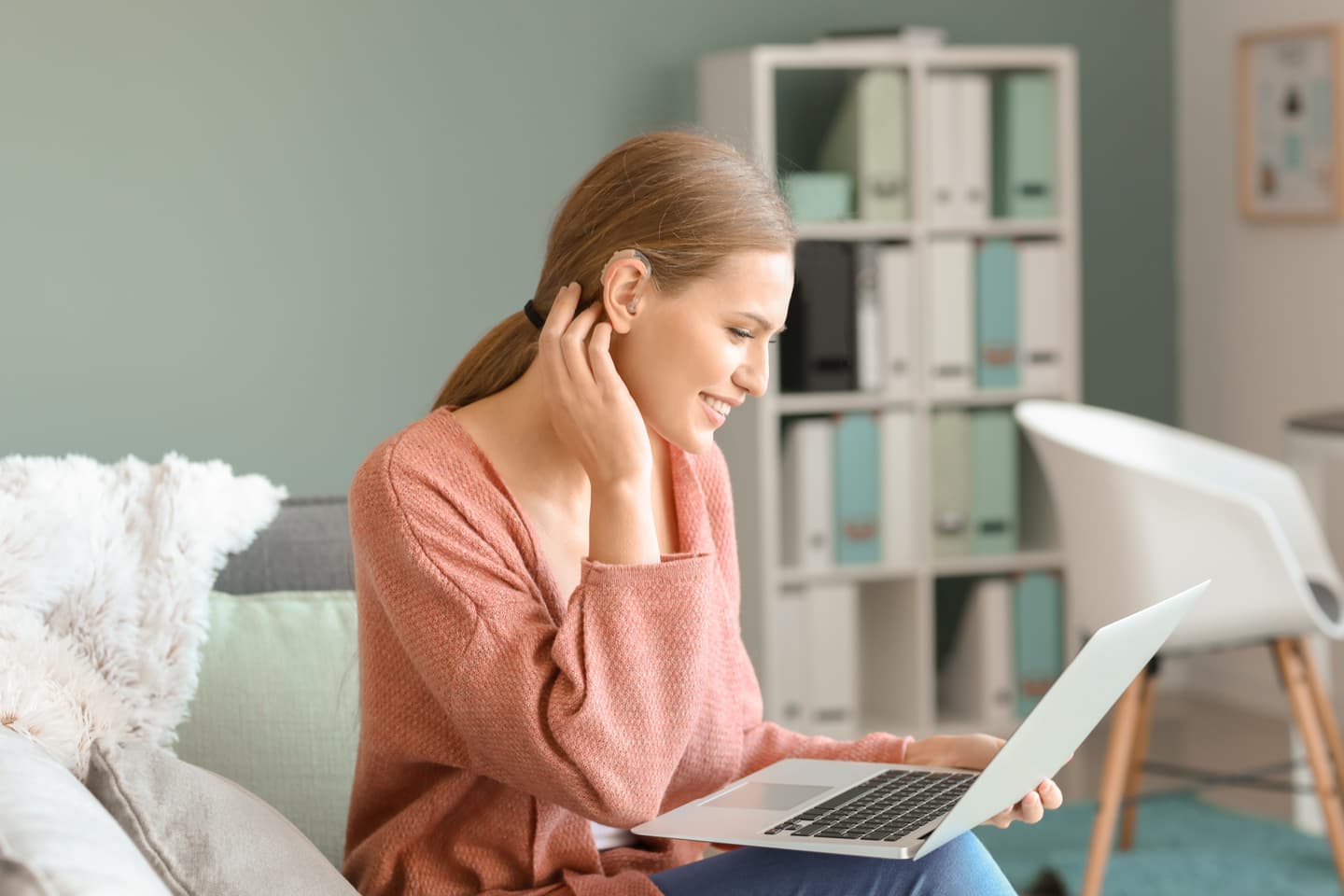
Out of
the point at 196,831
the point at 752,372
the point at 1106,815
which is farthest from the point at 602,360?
the point at 1106,815

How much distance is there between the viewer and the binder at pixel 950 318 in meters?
3.83

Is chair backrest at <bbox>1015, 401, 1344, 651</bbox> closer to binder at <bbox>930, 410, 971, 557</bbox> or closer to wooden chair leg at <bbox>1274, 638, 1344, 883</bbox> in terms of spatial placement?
wooden chair leg at <bbox>1274, 638, 1344, 883</bbox>

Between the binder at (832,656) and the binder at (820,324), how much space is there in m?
0.47

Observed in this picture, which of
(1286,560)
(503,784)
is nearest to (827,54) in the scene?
(1286,560)

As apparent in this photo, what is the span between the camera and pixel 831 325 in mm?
3738

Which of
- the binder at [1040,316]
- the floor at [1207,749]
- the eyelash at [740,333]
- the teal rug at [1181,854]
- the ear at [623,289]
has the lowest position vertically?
the floor at [1207,749]

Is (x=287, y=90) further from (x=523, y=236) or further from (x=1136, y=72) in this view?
(x=1136, y=72)

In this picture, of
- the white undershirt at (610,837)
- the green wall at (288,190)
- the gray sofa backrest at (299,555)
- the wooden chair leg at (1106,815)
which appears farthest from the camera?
the green wall at (288,190)

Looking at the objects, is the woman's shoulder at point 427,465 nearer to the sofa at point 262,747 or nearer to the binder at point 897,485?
the sofa at point 262,747

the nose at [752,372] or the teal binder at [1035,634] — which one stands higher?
the nose at [752,372]

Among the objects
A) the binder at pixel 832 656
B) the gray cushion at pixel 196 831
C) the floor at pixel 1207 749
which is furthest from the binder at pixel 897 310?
the gray cushion at pixel 196 831

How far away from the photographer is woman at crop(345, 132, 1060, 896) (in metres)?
1.35

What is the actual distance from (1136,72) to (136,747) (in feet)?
12.2

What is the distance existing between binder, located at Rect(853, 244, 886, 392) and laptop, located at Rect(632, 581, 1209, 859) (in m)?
2.32
